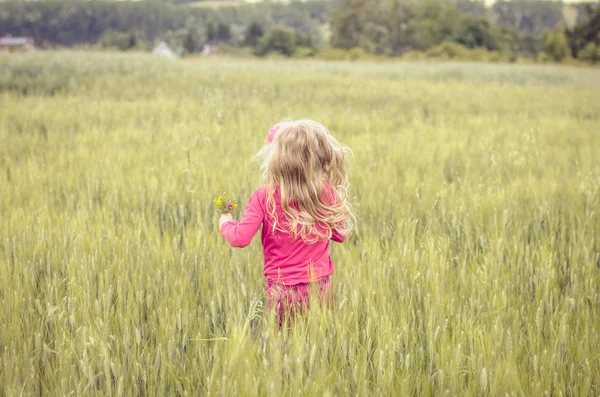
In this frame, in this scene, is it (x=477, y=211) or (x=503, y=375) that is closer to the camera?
(x=503, y=375)

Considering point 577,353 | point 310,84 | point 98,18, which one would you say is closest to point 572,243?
point 577,353

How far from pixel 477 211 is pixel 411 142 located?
7.70 feet

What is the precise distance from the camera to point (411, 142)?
5.47 meters

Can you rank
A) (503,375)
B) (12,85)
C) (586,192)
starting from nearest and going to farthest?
1. (503,375)
2. (586,192)
3. (12,85)

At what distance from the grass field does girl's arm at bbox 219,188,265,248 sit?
0.18 m

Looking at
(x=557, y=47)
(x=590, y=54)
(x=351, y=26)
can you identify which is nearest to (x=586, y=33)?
(x=557, y=47)

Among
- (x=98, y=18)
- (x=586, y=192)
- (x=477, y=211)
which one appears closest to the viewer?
(x=477, y=211)

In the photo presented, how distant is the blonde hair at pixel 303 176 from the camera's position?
6.68 ft

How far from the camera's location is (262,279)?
228 centimetres

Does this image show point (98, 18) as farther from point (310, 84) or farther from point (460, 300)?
point (460, 300)

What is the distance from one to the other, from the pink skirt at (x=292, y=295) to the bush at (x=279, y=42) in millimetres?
61101

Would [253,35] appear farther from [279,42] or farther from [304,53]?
[304,53]

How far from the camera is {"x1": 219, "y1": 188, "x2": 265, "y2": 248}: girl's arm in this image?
200cm

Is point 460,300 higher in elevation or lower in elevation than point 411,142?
lower
